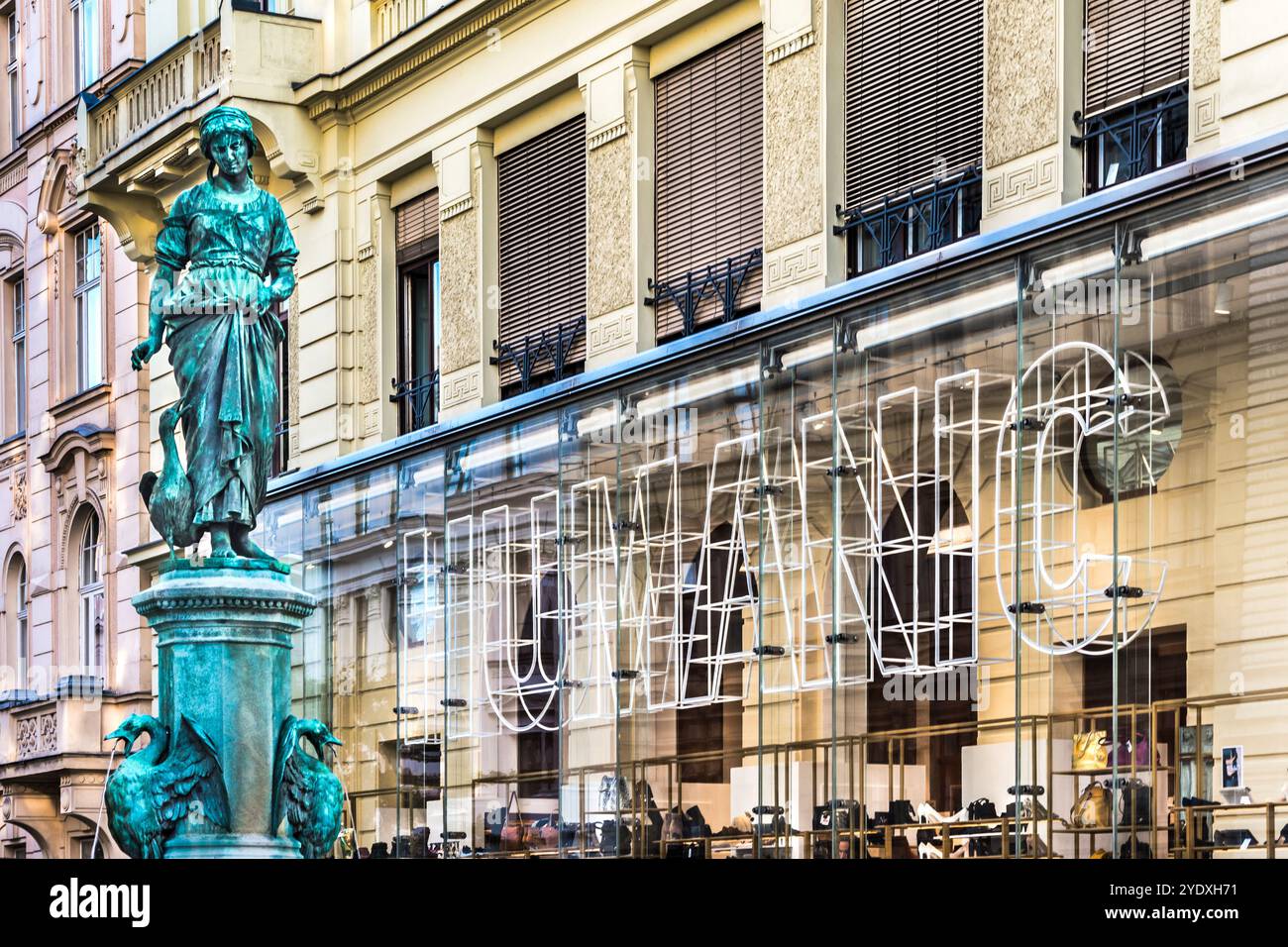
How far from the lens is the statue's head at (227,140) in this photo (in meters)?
13.8

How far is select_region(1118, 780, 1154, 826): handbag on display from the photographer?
1319 centimetres

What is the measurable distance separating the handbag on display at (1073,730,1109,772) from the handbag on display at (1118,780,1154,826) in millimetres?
220

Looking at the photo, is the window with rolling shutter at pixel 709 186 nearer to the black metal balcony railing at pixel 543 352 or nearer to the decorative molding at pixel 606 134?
the decorative molding at pixel 606 134

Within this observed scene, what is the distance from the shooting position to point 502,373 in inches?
932

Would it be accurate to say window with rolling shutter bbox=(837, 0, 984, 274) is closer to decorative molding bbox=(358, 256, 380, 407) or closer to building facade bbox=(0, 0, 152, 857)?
decorative molding bbox=(358, 256, 380, 407)

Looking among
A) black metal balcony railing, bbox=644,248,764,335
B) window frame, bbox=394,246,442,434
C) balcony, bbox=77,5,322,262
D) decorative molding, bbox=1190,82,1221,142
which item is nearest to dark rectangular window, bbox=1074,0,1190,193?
decorative molding, bbox=1190,82,1221,142

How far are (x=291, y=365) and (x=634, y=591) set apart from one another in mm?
9829

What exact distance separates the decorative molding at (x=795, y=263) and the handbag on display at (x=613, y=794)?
4042 mm

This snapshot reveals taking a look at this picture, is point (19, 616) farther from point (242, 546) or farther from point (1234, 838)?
point (1234, 838)

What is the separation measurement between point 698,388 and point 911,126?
8.18 ft

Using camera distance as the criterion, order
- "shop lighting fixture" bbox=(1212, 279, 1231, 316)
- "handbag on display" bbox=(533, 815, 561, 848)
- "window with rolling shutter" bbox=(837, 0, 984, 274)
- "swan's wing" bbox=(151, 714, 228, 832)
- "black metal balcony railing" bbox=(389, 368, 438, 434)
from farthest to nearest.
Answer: "black metal balcony railing" bbox=(389, 368, 438, 434), "handbag on display" bbox=(533, 815, 561, 848), "window with rolling shutter" bbox=(837, 0, 984, 274), "shop lighting fixture" bbox=(1212, 279, 1231, 316), "swan's wing" bbox=(151, 714, 228, 832)

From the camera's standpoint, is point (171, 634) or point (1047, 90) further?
point (1047, 90)
